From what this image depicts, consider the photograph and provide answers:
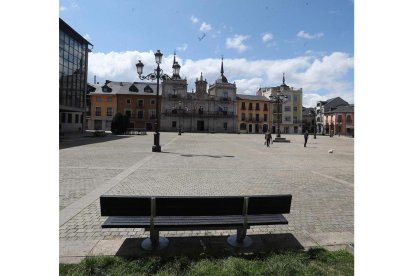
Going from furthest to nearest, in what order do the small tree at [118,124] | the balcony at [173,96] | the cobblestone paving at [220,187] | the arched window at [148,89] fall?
the arched window at [148,89], the balcony at [173,96], the small tree at [118,124], the cobblestone paving at [220,187]

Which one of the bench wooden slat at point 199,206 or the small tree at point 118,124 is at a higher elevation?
the small tree at point 118,124

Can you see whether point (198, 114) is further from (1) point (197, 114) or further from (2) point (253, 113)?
(2) point (253, 113)

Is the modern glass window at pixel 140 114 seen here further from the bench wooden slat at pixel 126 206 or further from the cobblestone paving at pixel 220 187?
the bench wooden slat at pixel 126 206

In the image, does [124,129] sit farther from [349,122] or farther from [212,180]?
[349,122]

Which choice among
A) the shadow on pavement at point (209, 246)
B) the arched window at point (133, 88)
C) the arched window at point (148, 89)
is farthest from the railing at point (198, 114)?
the shadow on pavement at point (209, 246)

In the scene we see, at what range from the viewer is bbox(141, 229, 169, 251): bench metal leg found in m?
3.72

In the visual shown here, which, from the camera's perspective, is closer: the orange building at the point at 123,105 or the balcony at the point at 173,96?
the orange building at the point at 123,105

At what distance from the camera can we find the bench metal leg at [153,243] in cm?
372

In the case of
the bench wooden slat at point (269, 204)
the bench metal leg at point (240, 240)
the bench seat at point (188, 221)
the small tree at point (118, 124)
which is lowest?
the bench metal leg at point (240, 240)

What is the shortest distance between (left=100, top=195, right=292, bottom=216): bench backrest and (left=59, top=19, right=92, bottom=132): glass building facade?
108ft

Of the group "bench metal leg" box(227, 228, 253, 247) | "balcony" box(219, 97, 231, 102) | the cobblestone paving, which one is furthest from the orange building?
"bench metal leg" box(227, 228, 253, 247)

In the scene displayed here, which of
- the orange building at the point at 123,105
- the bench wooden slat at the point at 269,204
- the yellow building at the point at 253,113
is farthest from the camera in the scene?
the yellow building at the point at 253,113

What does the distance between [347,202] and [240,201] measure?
151 inches

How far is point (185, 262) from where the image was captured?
329 centimetres
